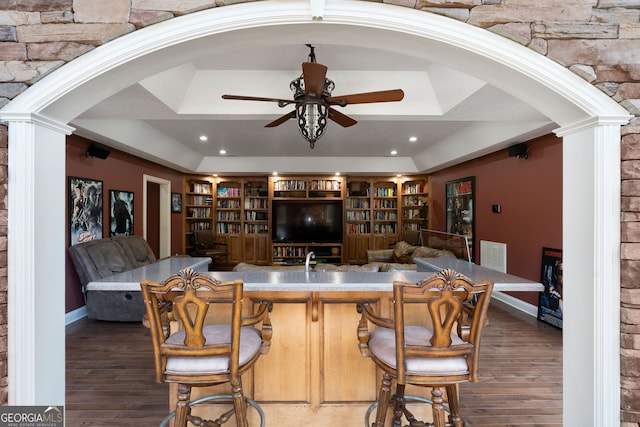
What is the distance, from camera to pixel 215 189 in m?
7.70

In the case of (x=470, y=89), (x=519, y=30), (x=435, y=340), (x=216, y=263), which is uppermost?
(x=470, y=89)

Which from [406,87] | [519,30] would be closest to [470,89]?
[406,87]

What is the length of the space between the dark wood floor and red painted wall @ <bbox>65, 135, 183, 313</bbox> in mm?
514

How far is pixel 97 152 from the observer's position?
415cm

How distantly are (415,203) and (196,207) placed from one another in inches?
200

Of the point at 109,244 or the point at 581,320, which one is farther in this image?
the point at 109,244

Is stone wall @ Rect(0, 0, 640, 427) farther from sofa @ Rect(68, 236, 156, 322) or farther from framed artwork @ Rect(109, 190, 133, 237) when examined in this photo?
framed artwork @ Rect(109, 190, 133, 237)

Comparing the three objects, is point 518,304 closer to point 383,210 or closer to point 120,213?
point 383,210

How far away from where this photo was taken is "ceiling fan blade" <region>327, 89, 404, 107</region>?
230cm

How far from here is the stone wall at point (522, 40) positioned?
1.32 m

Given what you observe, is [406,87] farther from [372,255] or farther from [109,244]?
[109,244]

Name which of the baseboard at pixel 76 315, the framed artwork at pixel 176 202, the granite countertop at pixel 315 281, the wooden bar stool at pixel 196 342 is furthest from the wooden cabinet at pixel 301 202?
the wooden bar stool at pixel 196 342

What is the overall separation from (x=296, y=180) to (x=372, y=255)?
2.67 m

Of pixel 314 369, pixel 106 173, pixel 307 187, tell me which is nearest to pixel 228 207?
pixel 307 187
